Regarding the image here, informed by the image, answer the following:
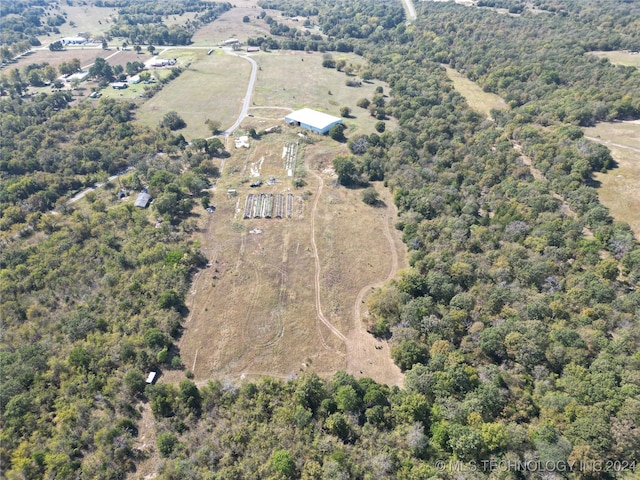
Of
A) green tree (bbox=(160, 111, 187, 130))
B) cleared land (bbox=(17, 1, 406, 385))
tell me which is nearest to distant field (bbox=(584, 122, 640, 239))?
cleared land (bbox=(17, 1, 406, 385))

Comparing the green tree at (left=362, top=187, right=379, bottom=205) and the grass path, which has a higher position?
the green tree at (left=362, top=187, right=379, bottom=205)

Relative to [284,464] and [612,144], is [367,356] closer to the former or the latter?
[284,464]

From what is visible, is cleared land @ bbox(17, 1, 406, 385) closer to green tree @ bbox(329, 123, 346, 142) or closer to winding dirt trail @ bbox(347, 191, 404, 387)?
winding dirt trail @ bbox(347, 191, 404, 387)

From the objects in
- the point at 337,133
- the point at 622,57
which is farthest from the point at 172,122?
the point at 622,57

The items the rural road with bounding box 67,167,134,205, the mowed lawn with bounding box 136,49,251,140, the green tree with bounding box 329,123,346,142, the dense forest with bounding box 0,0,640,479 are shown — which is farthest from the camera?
the mowed lawn with bounding box 136,49,251,140

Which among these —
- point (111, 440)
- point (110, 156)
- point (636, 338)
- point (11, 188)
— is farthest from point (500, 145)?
point (11, 188)

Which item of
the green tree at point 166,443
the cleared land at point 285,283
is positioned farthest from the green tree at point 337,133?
the green tree at point 166,443
